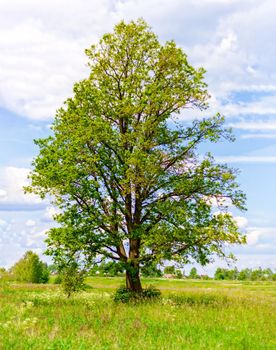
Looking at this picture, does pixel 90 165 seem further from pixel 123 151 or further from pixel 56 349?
pixel 56 349

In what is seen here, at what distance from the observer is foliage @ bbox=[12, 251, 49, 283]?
5438cm

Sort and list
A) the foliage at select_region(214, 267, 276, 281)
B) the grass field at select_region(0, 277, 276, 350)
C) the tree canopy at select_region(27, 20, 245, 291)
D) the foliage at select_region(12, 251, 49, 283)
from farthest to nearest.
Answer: the foliage at select_region(214, 267, 276, 281), the foliage at select_region(12, 251, 49, 283), the tree canopy at select_region(27, 20, 245, 291), the grass field at select_region(0, 277, 276, 350)

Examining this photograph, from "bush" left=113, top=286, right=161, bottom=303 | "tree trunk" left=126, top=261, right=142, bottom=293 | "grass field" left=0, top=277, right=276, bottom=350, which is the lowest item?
"grass field" left=0, top=277, right=276, bottom=350

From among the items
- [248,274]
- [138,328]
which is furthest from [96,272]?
[248,274]

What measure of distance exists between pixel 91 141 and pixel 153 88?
4.30 m

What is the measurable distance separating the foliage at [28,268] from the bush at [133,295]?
32.0 m

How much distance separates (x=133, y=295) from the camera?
23891 mm

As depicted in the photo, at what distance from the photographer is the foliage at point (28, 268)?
54375 millimetres

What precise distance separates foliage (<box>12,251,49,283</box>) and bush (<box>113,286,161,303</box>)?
105ft

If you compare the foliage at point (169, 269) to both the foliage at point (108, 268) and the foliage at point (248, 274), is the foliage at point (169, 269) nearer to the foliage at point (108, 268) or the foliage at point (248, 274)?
the foliage at point (108, 268)

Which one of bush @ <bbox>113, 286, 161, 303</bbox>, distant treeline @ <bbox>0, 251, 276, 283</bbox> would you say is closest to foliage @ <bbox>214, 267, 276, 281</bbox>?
distant treeline @ <bbox>0, 251, 276, 283</bbox>

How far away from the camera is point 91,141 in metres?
24.0

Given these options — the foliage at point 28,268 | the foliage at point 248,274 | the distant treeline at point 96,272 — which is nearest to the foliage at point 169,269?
the distant treeline at point 96,272

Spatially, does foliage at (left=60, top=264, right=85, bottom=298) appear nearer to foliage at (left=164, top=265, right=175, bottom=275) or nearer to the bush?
the bush
